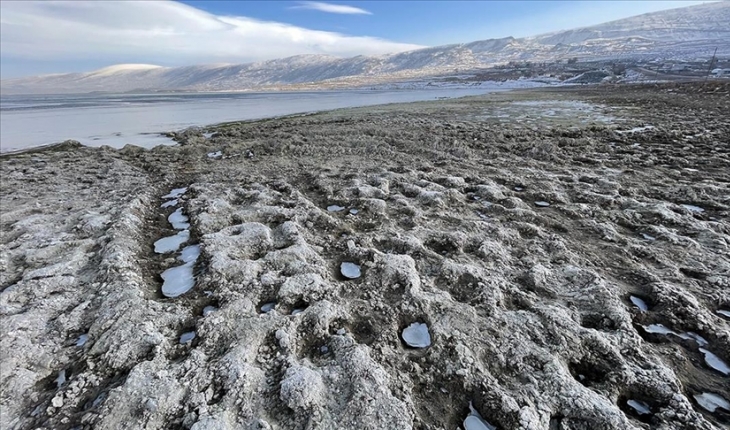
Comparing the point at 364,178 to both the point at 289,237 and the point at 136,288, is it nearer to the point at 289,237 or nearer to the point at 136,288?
the point at 289,237

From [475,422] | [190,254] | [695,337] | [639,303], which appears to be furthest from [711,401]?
[190,254]

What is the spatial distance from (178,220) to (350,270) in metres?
4.53

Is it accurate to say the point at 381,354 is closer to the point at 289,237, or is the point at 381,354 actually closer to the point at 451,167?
the point at 289,237

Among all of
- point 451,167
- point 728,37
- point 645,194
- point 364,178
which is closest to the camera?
point 645,194

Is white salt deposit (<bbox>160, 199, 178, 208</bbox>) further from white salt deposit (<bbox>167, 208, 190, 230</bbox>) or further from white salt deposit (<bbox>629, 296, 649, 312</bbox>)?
white salt deposit (<bbox>629, 296, 649, 312</bbox>)

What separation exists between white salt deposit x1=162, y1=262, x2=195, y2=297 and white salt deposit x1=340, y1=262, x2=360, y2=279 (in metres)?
2.21

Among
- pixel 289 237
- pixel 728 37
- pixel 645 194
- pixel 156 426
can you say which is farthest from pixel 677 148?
pixel 728 37

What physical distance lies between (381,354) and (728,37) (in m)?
285

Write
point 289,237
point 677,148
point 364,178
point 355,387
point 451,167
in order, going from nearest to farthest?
point 355,387, point 289,237, point 364,178, point 451,167, point 677,148

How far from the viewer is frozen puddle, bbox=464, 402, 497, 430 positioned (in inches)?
120

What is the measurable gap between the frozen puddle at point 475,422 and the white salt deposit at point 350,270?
2514 mm

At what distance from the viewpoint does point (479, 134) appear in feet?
52.2

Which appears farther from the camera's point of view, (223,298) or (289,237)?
(289,237)

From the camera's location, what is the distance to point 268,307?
461 centimetres
